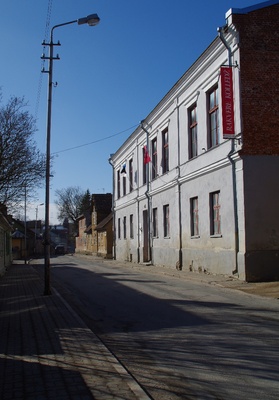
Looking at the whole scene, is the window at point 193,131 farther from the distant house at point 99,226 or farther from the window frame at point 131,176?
the distant house at point 99,226

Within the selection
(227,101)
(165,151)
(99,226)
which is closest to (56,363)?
(227,101)

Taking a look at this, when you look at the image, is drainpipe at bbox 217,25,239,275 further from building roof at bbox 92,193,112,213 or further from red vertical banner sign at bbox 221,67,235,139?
building roof at bbox 92,193,112,213

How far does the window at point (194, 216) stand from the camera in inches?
884

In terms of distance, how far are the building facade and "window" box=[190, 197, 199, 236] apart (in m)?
0.05

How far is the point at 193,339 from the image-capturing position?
308 inches

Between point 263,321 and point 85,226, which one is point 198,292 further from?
point 85,226

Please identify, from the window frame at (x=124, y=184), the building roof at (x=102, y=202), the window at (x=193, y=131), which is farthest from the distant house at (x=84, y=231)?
the window at (x=193, y=131)

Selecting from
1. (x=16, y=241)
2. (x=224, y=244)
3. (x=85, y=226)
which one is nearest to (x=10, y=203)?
(x=224, y=244)

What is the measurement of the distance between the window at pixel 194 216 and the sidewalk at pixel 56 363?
12219 millimetres

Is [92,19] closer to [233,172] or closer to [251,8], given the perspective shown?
[251,8]

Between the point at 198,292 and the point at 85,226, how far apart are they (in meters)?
67.7

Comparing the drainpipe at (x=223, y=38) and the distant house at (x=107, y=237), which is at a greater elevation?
the drainpipe at (x=223, y=38)

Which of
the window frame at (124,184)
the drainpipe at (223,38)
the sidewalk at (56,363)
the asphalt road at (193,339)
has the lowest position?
the sidewalk at (56,363)

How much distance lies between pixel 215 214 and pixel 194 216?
2833 mm
